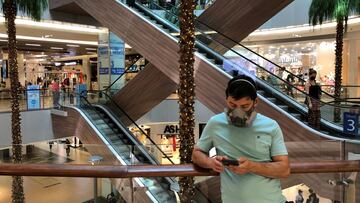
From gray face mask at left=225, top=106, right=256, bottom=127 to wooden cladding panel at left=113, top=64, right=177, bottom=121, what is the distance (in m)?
11.0

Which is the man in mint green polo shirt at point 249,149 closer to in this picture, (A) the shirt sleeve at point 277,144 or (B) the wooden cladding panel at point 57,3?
(A) the shirt sleeve at point 277,144

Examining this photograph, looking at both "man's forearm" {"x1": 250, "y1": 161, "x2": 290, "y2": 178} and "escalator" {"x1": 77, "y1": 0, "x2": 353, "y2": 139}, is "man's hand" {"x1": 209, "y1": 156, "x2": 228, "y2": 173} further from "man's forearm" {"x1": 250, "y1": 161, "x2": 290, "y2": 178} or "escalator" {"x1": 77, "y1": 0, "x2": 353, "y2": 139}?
"escalator" {"x1": 77, "y1": 0, "x2": 353, "y2": 139}

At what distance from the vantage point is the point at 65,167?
214 cm

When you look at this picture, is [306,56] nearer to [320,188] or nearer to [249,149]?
[320,188]

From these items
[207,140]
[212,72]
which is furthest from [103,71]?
[207,140]

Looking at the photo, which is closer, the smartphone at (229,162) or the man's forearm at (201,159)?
the smartphone at (229,162)

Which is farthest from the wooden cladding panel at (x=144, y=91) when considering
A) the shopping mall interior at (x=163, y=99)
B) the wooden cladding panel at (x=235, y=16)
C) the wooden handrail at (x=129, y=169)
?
the wooden handrail at (x=129, y=169)

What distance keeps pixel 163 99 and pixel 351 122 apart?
7.77 metres

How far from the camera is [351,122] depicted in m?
7.55

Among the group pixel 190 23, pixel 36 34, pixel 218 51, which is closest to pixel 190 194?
pixel 190 23

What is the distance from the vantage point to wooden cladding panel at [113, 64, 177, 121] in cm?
1296

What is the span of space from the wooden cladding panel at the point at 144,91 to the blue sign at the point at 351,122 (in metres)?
6.48

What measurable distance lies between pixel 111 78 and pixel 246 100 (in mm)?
15638

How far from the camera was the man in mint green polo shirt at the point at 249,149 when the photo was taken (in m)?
1.74
